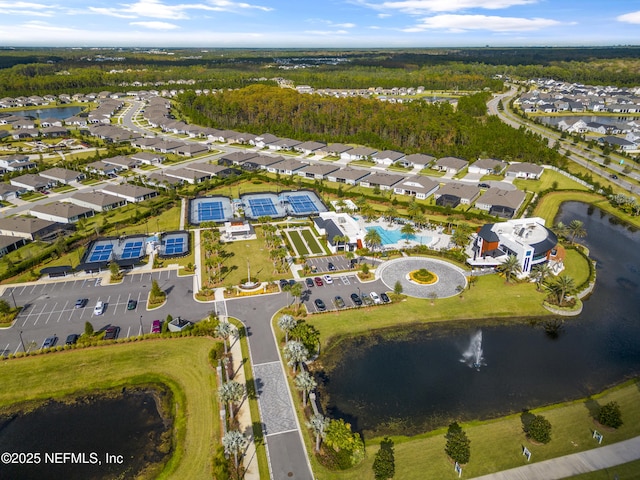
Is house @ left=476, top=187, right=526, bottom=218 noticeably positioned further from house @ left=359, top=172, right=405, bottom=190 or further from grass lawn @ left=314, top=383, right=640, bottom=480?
grass lawn @ left=314, top=383, right=640, bottom=480

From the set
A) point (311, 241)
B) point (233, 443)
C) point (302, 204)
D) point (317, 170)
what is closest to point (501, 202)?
point (302, 204)

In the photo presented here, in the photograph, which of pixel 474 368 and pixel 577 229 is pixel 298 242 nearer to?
pixel 474 368

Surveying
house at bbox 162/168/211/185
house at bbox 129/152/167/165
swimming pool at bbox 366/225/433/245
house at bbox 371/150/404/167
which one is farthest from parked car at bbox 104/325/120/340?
house at bbox 371/150/404/167

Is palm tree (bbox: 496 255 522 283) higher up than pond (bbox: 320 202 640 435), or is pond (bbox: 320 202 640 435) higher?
palm tree (bbox: 496 255 522 283)

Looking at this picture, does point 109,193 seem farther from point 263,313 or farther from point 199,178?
point 263,313

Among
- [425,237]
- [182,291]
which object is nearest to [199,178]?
[182,291]

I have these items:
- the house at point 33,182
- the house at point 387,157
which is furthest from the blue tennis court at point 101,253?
the house at point 387,157

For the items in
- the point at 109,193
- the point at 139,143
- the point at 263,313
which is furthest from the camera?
the point at 139,143
